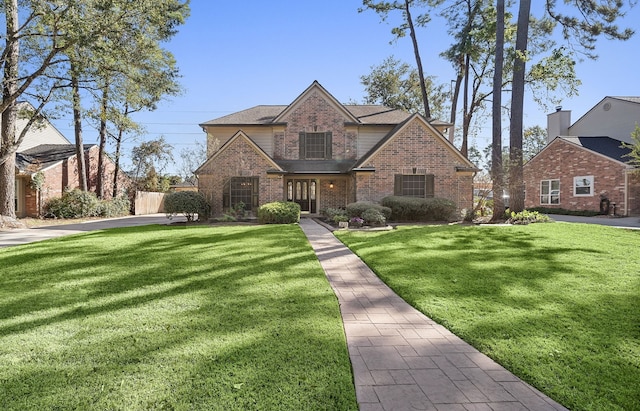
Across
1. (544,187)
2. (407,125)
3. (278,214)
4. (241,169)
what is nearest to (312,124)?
(241,169)

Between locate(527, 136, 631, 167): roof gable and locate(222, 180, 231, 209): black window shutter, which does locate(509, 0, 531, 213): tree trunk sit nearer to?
locate(527, 136, 631, 167): roof gable

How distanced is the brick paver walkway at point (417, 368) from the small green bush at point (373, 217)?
31.2 ft

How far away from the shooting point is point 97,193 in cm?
2498

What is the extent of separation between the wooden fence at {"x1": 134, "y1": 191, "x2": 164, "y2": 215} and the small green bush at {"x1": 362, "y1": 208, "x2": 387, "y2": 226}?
2161cm

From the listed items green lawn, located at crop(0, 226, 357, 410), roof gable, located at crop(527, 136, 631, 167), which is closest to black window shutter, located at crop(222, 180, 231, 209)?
green lawn, located at crop(0, 226, 357, 410)

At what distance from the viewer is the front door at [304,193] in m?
20.5

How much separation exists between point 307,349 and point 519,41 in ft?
64.9

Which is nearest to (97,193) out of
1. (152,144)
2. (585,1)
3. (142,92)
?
(152,144)

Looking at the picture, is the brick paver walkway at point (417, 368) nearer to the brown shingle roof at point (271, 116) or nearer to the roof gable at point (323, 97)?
the roof gable at point (323, 97)

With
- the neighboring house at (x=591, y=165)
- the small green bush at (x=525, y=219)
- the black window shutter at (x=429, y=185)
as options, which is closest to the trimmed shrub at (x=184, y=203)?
the black window shutter at (x=429, y=185)

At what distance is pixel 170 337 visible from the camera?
3.68 meters

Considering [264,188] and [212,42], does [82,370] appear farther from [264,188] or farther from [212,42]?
[212,42]

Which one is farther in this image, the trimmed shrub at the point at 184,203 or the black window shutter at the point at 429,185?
the black window shutter at the point at 429,185

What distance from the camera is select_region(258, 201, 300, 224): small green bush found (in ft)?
52.1
